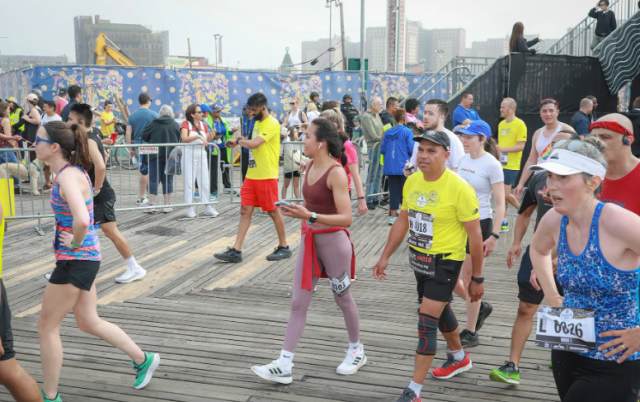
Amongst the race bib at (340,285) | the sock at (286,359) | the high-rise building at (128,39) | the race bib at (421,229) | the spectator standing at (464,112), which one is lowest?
the sock at (286,359)

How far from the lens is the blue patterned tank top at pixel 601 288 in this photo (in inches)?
99.2

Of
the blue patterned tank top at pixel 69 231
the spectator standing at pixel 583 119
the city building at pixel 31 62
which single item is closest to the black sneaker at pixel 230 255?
the blue patterned tank top at pixel 69 231

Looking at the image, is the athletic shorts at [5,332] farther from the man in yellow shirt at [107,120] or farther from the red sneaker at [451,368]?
the man in yellow shirt at [107,120]

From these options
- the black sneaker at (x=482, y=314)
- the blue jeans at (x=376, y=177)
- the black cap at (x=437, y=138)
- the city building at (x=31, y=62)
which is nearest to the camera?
the black cap at (x=437, y=138)

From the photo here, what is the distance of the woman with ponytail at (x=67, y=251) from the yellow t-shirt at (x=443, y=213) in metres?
2.19

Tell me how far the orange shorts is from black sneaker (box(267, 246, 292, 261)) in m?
0.57

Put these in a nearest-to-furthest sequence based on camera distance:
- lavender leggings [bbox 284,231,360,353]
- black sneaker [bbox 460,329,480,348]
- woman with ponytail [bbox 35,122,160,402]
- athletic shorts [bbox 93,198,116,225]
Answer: woman with ponytail [bbox 35,122,160,402], lavender leggings [bbox 284,231,360,353], black sneaker [bbox 460,329,480,348], athletic shorts [bbox 93,198,116,225]

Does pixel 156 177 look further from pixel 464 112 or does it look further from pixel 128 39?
pixel 128 39

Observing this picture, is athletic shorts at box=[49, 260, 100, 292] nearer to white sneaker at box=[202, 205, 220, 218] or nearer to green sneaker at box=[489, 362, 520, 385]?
green sneaker at box=[489, 362, 520, 385]

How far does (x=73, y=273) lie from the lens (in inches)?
151

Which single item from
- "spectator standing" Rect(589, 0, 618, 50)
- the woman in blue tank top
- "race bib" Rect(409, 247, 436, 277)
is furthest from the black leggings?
"spectator standing" Rect(589, 0, 618, 50)

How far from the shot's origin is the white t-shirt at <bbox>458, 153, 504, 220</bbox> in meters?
5.09

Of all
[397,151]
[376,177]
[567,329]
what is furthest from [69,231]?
[376,177]

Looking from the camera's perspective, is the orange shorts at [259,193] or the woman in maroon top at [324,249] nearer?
the woman in maroon top at [324,249]
